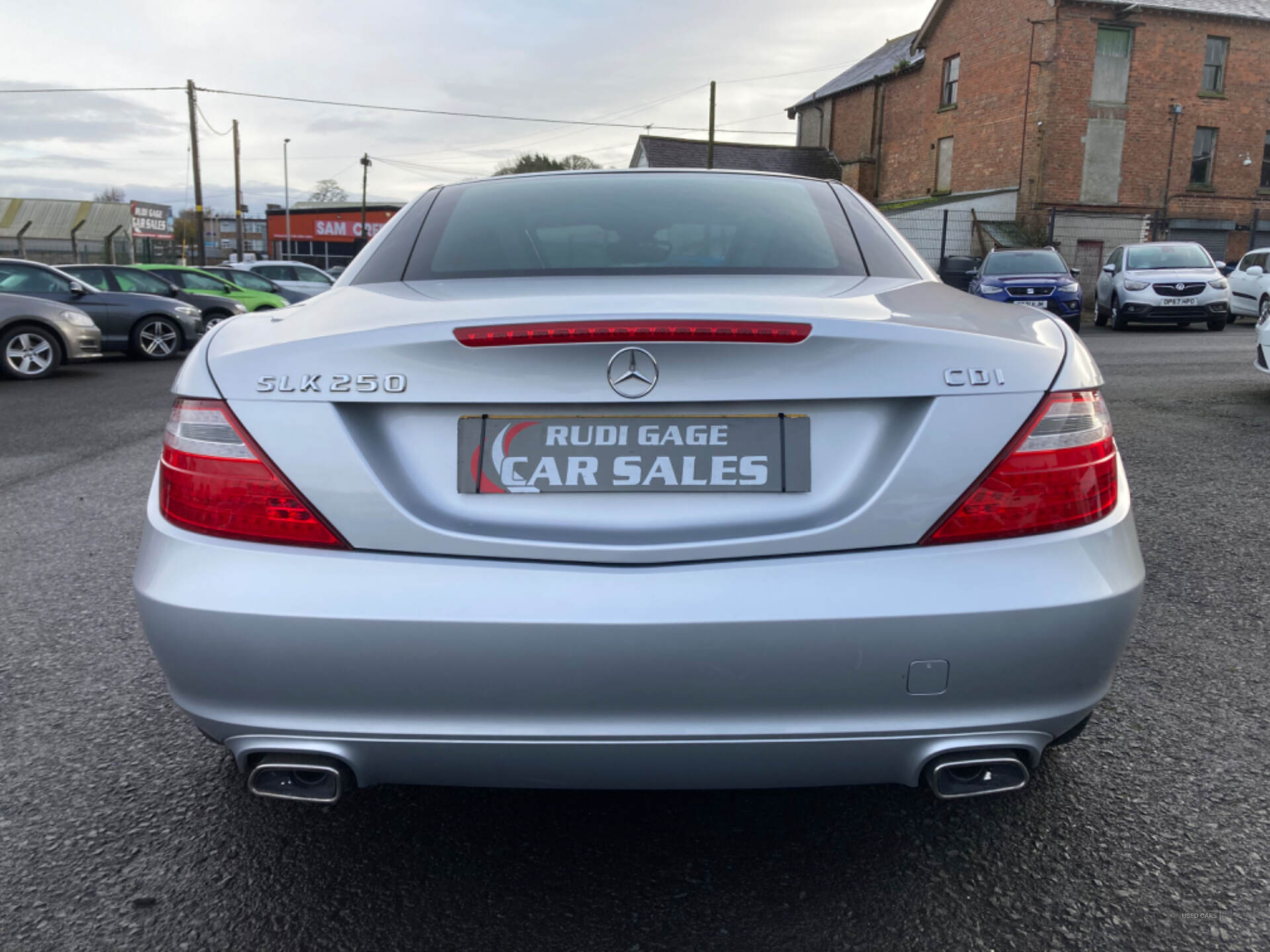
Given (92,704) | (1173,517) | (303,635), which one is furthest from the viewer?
(1173,517)

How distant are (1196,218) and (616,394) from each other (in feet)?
113

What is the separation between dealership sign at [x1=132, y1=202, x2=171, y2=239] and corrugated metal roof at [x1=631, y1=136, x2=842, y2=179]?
23.6 m

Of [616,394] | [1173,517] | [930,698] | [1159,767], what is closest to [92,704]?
[616,394]

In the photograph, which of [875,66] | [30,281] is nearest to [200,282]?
[30,281]

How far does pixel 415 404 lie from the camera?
175 centimetres

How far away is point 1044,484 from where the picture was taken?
178 cm

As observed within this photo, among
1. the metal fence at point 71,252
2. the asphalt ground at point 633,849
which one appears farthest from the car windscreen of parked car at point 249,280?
the metal fence at point 71,252

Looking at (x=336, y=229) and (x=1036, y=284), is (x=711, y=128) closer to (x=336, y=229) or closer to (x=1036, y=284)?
(x=1036, y=284)

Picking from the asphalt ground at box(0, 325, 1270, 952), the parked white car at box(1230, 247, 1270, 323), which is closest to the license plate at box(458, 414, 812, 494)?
the asphalt ground at box(0, 325, 1270, 952)

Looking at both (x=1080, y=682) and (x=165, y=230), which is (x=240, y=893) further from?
(x=165, y=230)

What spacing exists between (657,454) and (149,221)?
55120 millimetres

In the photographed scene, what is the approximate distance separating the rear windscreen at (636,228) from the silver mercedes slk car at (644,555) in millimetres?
640

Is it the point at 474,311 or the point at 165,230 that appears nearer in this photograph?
the point at 474,311

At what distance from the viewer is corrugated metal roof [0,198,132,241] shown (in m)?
56.9
